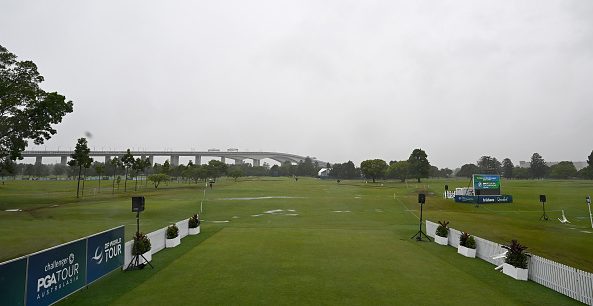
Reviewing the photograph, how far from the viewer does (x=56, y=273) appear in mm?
11156

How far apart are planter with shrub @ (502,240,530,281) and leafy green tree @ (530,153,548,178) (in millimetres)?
190736

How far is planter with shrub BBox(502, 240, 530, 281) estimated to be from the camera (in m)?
15.6

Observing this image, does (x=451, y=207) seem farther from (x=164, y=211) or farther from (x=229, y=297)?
(x=229, y=297)

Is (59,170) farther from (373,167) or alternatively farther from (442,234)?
(442,234)

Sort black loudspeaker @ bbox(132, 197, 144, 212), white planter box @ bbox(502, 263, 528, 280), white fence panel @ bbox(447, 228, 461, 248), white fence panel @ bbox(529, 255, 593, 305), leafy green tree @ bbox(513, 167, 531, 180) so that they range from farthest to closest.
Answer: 1. leafy green tree @ bbox(513, 167, 531, 180)
2. white fence panel @ bbox(447, 228, 461, 248)
3. black loudspeaker @ bbox(132, 197, 144, 212)
4. white planter box @ bbox(502, 263, 528, 280)
5. white fence panel @ bbox(529, 255, 593, 305)

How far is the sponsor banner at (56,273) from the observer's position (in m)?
10.1

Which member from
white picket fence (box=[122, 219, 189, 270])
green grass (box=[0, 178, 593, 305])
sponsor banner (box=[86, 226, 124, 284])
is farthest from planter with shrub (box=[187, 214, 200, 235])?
sponsor banner (box=[86, 226, 124, 284])

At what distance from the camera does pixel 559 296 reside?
43.9 ft

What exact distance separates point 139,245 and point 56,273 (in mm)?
5677

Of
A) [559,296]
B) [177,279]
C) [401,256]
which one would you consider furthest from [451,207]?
[177,279]

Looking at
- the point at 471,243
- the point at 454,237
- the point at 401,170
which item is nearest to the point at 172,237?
the point at 471,243

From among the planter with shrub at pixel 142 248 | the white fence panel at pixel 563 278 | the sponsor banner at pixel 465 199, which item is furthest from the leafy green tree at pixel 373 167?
the planter with shrub at pixel 142 248

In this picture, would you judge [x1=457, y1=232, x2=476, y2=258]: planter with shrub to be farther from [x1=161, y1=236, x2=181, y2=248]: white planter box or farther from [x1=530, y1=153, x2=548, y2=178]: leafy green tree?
[x1=530, y1=153, x2=548, y2=178]: leafy green tree

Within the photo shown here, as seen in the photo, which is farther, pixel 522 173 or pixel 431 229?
pixel 522 173
